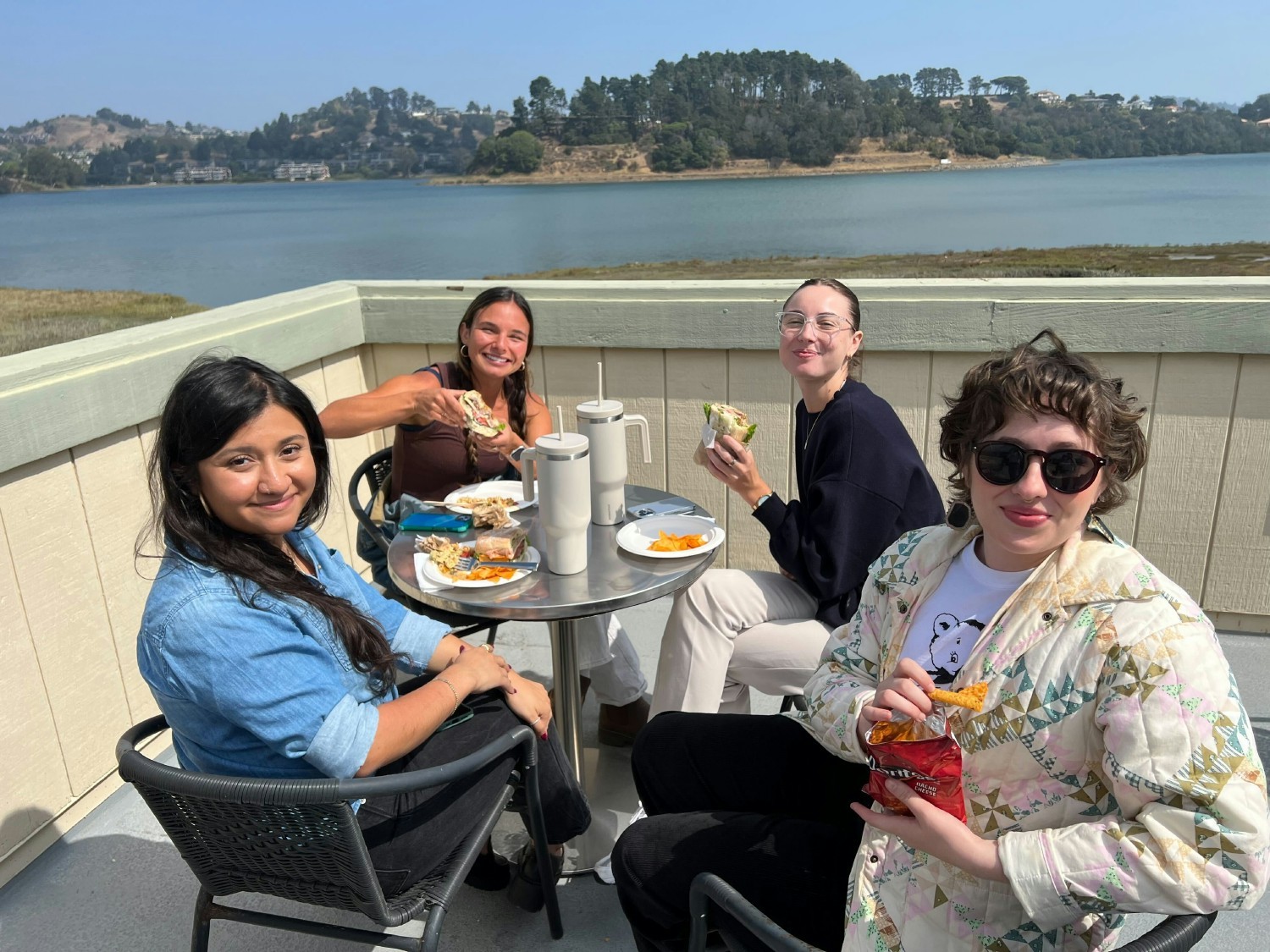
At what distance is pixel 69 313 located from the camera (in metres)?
3.21

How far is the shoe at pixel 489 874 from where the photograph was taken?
84.4 inches

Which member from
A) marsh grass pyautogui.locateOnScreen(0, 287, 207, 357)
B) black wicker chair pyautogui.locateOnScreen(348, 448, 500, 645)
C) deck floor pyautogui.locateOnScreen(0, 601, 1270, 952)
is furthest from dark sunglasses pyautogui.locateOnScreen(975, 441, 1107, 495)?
marsh grass pyautogui.locateOnScreen(0, 287, 207, 357)

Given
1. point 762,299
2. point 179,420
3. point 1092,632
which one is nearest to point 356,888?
point 179,420

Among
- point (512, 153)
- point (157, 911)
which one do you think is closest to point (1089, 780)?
point (157, 911)

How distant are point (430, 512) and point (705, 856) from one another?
1243 mm

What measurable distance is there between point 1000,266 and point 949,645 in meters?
3.16

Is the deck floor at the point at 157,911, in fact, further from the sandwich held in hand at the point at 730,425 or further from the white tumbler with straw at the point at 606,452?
the sandwich held in hand at the point at 730,425

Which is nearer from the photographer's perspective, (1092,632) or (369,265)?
(1092,632)

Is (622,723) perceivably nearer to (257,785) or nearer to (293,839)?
(293,839)

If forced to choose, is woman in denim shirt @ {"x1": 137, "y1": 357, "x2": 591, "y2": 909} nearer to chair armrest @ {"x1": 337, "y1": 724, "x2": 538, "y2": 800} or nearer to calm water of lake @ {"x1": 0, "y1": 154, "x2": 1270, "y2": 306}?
chair armrest @ {"x1": 337, "y1": 724, "x2": 538, "y2": 800}

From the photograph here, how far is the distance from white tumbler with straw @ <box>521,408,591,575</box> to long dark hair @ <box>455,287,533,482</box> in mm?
863

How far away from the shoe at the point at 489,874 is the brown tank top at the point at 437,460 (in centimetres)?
112

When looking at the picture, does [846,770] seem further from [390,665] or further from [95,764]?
[95,764]

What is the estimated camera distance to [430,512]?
2.40 meters
